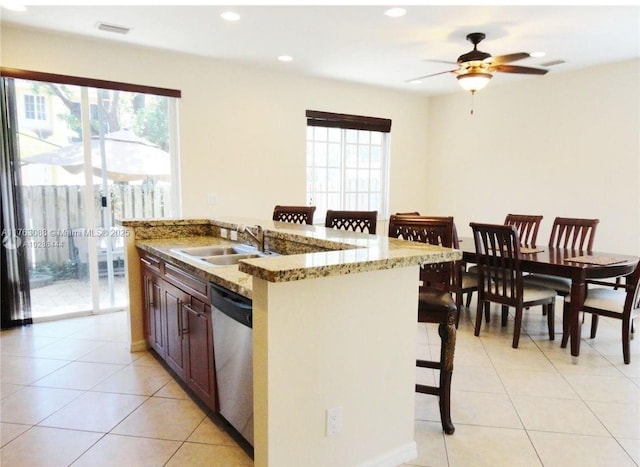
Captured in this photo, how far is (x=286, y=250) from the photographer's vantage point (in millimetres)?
2709

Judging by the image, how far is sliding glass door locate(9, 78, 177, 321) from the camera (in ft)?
13.1

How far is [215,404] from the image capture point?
225 centimetres

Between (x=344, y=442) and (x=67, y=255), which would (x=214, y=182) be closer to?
(x=67, y=255)

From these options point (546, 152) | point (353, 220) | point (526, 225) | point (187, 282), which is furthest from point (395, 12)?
point (546, 152)

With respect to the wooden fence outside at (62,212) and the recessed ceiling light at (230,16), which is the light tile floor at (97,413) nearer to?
the wooden fence outside at (62,212)

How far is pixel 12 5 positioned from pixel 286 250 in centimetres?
279

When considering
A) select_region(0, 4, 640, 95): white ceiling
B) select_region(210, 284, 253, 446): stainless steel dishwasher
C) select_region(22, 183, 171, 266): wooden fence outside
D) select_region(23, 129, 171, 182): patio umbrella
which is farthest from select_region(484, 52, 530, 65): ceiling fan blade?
select_region(22, 183, 171, 266): wooden fence outside

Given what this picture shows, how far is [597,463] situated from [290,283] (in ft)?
5.78

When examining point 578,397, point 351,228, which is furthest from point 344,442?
point 351,228

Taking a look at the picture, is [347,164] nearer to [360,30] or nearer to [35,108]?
[360,30]

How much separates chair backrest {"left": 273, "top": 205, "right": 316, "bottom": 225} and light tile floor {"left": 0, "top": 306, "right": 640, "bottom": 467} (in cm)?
149

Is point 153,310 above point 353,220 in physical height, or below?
below

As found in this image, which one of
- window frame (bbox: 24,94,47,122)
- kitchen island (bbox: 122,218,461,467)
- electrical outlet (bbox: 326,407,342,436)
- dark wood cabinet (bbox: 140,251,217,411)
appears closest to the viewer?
kitchen island (bbox: 122,218,461,467)

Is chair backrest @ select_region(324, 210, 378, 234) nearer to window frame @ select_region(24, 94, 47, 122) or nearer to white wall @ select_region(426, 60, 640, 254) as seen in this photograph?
window frame @ select_region(24, 94, 47, 122)
